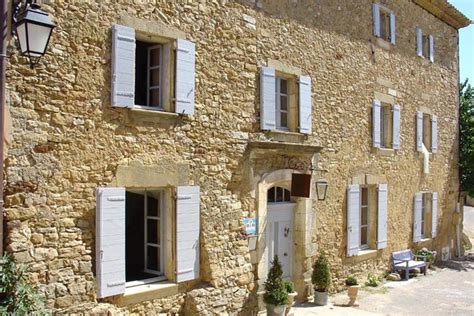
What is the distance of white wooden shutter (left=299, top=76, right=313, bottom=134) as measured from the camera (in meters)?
9.34

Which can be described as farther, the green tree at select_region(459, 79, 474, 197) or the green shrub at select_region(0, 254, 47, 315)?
the green tree at select_region(459, 79, 474, 197)

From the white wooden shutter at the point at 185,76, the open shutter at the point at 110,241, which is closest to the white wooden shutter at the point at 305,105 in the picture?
the white wooden shutter at the point at 185,76

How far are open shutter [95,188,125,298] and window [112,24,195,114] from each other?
1212 millimetres

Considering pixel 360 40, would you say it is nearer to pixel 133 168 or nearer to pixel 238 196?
pixel 238 196

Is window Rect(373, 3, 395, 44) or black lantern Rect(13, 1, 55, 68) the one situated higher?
window Rect(373, 3, 395, 44)

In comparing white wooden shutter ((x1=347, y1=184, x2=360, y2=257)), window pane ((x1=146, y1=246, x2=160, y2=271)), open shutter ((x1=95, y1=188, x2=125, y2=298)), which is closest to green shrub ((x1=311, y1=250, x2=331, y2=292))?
white wooden shutter ((x1=347, y1=184, x2=360, y2=257))

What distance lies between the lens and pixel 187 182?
288 inches

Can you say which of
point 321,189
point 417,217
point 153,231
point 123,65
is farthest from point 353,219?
point 123,65

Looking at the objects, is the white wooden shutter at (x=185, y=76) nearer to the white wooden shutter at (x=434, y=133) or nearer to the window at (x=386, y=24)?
the window at (x=386, y=24)

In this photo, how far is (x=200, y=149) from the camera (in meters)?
7.56

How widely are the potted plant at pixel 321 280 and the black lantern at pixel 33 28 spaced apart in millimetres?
6630

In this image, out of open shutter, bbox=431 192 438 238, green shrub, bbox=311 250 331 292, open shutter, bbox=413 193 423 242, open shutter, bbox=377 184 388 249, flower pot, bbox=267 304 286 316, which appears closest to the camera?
flower pot, bbox=267 304 286 316

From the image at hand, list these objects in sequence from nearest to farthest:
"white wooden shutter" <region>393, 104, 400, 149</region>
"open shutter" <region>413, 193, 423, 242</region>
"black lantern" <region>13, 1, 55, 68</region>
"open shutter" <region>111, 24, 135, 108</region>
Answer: "black lantern" <region>13, 1, 55, 68</region> < "open shutter" <region>111, 24, 135, 108</region> < "white wooden shutter" <region>393, 104, 400, 149</region> < "open shutter" <region>413, 193, 423, 242</region>

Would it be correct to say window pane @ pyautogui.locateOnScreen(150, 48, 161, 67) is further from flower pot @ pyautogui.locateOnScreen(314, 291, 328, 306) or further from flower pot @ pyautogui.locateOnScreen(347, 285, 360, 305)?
flower pot @ pyautogui.locateOnScreen(347, 285, 360, 305)
